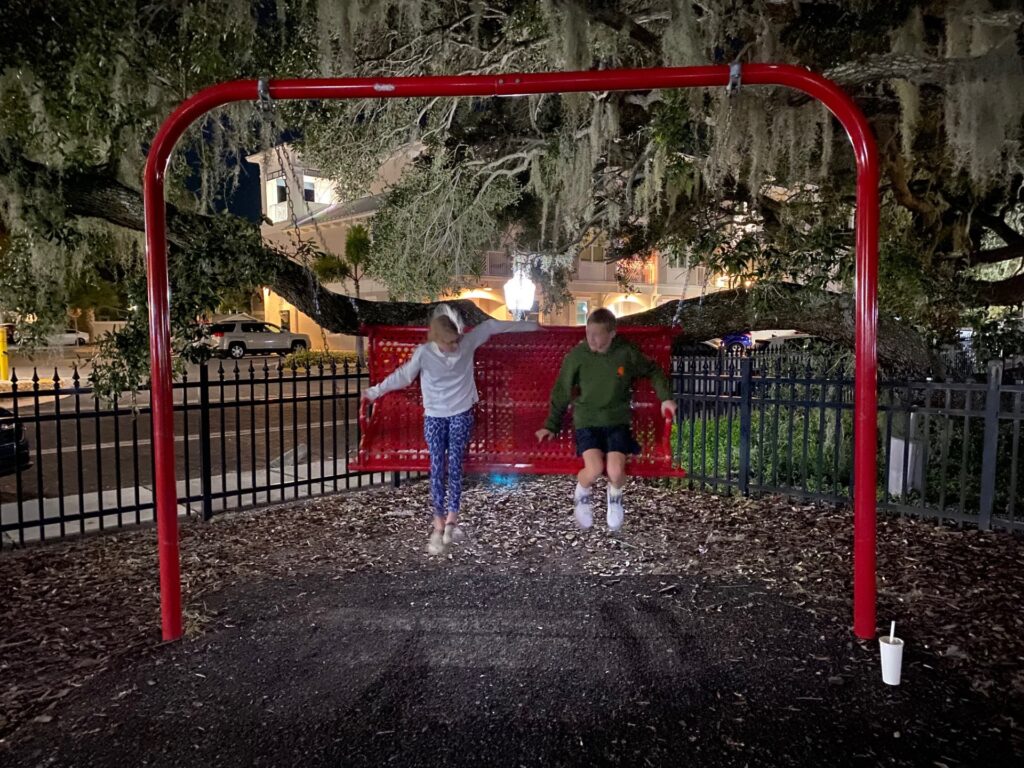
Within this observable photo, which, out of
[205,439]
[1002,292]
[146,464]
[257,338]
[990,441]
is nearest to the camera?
[990,441]

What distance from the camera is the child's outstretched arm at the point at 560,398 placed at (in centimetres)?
546

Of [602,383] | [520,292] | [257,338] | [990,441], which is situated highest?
[520,292]

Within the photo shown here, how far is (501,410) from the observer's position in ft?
19.7

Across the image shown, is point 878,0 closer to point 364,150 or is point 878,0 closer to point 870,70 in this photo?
point 870,70

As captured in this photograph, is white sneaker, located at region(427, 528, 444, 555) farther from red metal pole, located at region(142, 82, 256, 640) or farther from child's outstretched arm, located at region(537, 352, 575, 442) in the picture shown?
red metal pole, located at region(142, 82, 256, 640)

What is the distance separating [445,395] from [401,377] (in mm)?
359

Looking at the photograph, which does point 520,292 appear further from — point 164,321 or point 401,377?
point 164,321

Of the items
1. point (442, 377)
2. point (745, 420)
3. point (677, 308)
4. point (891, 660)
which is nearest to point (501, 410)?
point (442, 377)

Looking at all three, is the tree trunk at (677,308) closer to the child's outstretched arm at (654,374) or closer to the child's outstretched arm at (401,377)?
the child's outstretched arm at (401,377)

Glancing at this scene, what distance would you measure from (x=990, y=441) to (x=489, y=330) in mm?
4100

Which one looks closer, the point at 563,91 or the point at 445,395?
the point at 563,91

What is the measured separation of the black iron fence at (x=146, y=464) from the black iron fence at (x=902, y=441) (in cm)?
349

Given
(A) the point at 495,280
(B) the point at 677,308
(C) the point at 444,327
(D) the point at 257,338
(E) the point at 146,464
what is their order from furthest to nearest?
(D) the point at 257,338 → (A) the point at 495,280 → (E) the point at 146,464 → (B) the point at 677,308 → (C) the point at 444,327

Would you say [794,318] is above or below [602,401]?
above
